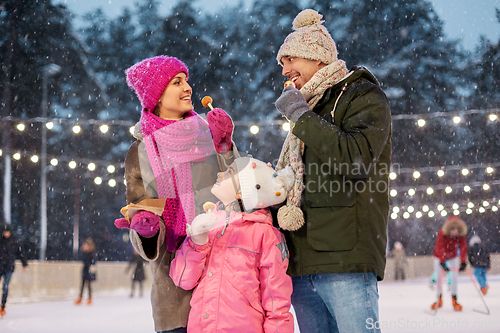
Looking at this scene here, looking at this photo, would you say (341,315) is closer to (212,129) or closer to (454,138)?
(212,129)

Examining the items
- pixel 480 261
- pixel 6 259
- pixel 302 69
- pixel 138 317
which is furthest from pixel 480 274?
pixel 302 69

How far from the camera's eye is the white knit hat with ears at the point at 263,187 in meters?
2.09

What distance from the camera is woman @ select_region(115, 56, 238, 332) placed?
2113mm

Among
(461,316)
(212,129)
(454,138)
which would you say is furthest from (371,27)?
(212,129)

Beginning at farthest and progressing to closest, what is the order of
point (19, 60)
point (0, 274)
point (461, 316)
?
point (19, 60) → point (0, 274) → point (461, 316)

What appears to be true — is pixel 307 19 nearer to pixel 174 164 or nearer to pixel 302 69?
pixel 302 69

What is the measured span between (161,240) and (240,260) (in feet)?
1.24

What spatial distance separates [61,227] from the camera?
67.1 feet

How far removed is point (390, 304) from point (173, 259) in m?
7.32

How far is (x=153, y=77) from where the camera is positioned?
93.0 inches

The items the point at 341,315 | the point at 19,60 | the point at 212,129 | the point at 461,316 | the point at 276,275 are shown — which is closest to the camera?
the point at 341,315

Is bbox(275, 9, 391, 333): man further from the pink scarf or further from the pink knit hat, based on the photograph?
the pink knit hat

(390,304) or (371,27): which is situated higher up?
(371,27)

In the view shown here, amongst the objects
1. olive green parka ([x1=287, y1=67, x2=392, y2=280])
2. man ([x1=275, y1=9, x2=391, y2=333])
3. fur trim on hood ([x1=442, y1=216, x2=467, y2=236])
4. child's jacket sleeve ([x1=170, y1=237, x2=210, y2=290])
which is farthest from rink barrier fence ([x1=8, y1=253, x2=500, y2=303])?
olive green parka ([x1=287, y1=67, x2=392, y2=280])
